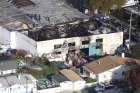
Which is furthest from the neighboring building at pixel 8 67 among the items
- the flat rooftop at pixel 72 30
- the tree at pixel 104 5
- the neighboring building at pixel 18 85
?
the tree at pixel 104 5

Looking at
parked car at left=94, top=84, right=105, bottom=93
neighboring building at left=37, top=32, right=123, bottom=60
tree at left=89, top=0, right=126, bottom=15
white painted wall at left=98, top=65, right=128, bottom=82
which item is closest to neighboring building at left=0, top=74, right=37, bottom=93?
parked car at left=94, top=84, right=105, bottom=93

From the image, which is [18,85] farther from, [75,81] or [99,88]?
[99,88]

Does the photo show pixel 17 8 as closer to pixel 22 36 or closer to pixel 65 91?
pixel 22 36

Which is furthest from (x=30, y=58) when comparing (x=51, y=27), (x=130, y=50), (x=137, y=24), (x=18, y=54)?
(x=137, y=24)

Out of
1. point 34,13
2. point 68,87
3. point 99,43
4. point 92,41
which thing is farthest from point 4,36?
point 68,87

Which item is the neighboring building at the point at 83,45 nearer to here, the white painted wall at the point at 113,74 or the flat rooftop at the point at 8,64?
the flat rooftop at the point at 8,64

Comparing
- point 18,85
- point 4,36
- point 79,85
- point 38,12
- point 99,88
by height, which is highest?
point 38,12
